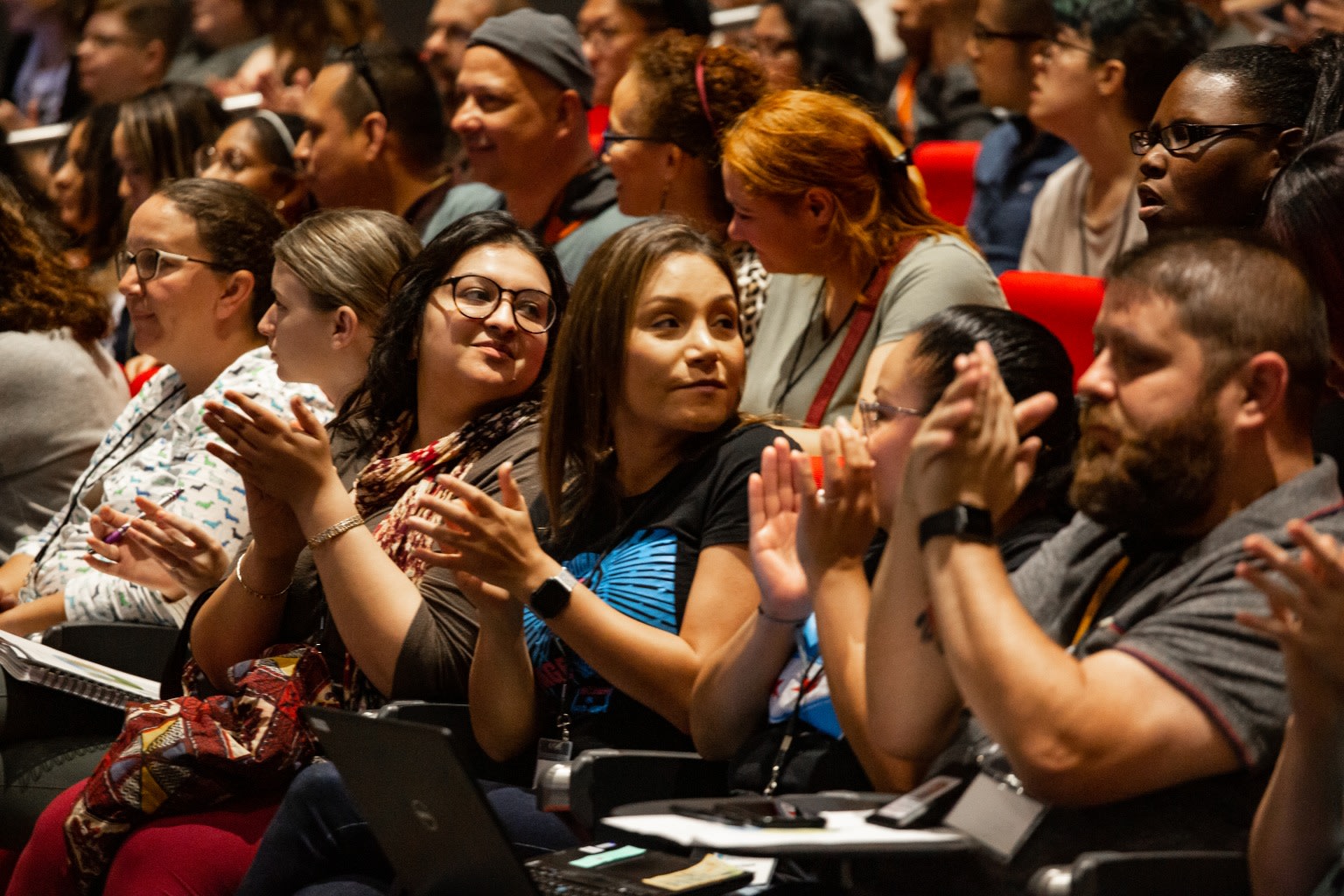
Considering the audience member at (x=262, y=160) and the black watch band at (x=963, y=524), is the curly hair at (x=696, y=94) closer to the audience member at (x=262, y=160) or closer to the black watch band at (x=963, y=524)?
the audience member at (x=262, y=160)

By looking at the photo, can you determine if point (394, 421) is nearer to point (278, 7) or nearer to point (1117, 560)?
point (1117, 560)

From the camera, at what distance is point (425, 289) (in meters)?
2.89

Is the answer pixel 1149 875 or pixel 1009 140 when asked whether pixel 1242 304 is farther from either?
pixel 1009 140

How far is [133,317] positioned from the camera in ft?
11.4

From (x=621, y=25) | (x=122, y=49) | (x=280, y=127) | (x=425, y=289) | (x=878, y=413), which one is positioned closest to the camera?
(x=878, y=413)

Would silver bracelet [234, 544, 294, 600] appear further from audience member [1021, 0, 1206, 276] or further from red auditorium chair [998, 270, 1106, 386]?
audience member [1021, 0, 1206, 276]

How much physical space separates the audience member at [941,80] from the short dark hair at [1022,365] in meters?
3.12

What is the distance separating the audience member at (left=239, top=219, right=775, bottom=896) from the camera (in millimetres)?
2221

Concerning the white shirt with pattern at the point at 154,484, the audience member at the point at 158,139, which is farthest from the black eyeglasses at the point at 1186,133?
the audience member at the point at 158,139

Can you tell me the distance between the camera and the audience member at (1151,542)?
1570 mm

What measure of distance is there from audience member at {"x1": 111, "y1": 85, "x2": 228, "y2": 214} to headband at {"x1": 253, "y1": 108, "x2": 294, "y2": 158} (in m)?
0.21

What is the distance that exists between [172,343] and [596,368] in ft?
4.32

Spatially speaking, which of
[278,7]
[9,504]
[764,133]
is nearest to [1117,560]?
[764,133]

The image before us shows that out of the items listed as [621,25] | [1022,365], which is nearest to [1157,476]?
[1022,365]
